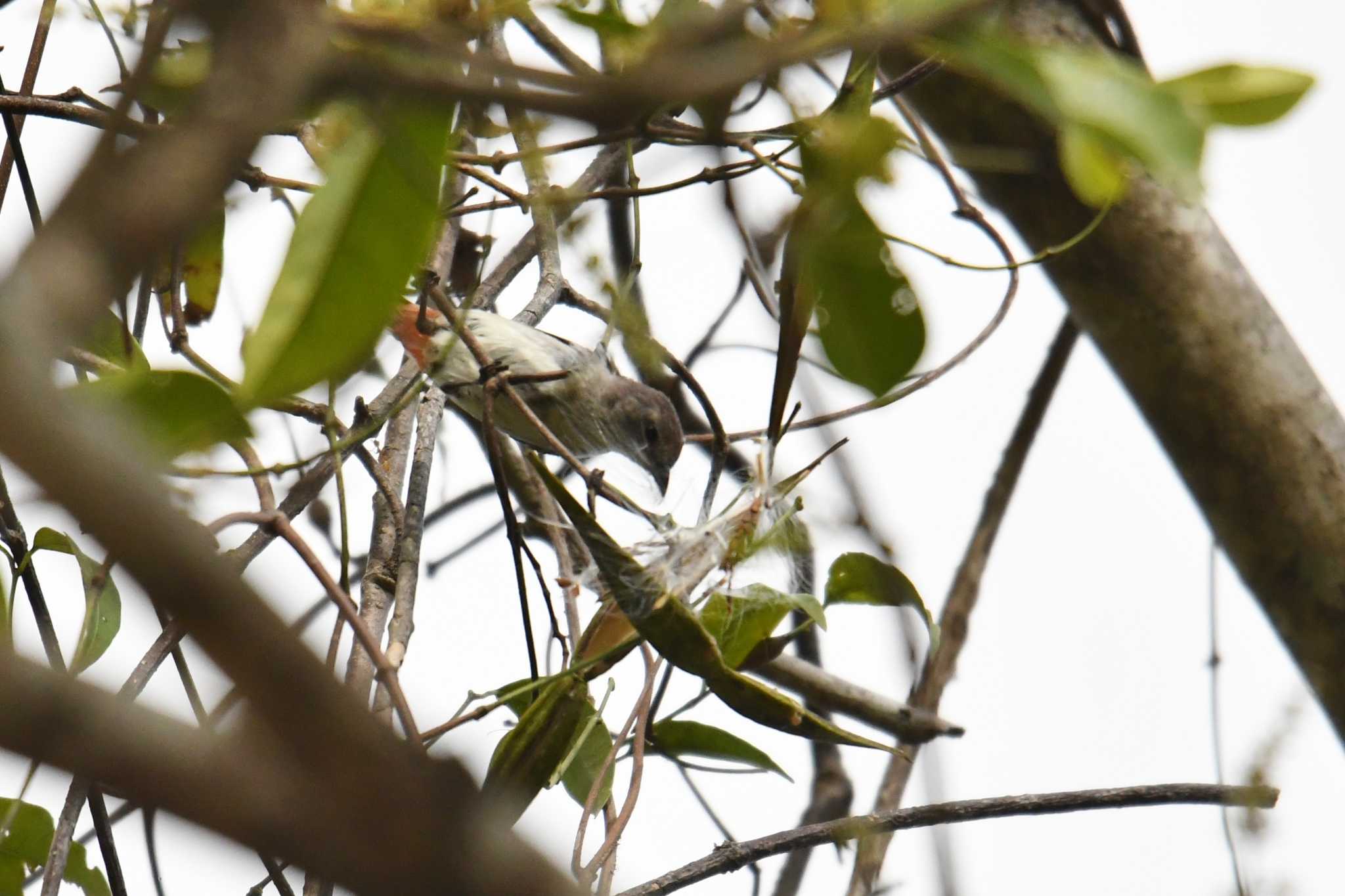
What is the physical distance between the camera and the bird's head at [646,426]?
368 cm

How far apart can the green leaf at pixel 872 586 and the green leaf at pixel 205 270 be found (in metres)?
1.25

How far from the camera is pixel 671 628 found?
1341mm

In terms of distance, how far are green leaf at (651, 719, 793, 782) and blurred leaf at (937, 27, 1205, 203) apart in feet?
4.46

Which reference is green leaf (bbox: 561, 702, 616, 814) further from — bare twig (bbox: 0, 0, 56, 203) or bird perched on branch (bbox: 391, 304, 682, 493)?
bird perched on branch (bbox: 391, 304, 682, 493)

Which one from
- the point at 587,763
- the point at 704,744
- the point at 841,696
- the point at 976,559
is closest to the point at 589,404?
the point at 976,559

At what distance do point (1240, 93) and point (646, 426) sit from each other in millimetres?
2904

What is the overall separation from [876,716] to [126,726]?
2.19 metres

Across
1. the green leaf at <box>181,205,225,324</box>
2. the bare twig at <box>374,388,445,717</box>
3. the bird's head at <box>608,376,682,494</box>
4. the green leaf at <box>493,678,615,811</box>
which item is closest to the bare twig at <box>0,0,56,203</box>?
the green leaf at <box>181,205,225,324</box>

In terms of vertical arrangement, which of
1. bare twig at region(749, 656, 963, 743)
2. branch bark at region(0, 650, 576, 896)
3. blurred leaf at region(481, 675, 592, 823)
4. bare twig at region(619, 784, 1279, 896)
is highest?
bare twig at region(749, 656, 963, 743)

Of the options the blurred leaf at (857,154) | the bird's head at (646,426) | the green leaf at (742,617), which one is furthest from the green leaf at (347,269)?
the bird's head at (646,426)

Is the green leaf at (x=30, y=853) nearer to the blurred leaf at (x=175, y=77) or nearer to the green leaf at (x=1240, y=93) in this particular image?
the blurred leaf at (x=175, y=77)

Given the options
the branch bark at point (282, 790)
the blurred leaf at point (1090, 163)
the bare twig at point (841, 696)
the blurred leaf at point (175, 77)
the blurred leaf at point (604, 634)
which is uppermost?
the blurred leaf at point (175, 77)

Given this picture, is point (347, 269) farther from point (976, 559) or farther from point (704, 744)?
A: point (976, 559)

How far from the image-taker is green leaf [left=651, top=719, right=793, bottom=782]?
1.94 m
